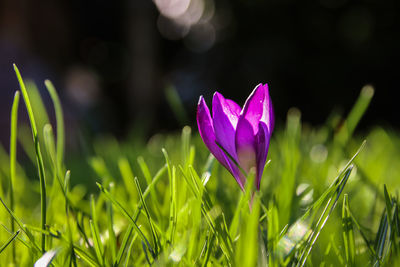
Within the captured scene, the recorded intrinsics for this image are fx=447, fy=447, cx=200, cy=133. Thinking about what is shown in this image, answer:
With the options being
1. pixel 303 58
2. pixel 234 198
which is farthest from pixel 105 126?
pixel 234 198

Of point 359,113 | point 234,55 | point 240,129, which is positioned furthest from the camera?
point 234,55

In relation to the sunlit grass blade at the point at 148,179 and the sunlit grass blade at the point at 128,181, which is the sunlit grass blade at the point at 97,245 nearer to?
the sunlit grass blade at the point at 148,179

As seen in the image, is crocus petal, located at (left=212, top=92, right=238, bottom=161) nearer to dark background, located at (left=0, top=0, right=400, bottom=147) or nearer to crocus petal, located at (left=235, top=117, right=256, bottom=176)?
crocus petal, located at (left=235, top=117, right=256, bottom=176)

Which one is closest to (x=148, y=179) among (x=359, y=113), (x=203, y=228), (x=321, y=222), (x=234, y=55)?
(x=203, y=228)

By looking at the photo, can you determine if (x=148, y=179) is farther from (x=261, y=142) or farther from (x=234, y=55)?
(x=234, y=55)

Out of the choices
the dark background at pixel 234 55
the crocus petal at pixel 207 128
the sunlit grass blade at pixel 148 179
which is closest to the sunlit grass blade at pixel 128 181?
the sunlit grass blade at pixel 148 179

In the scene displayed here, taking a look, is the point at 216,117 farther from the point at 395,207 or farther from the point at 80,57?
the point at 80,57
